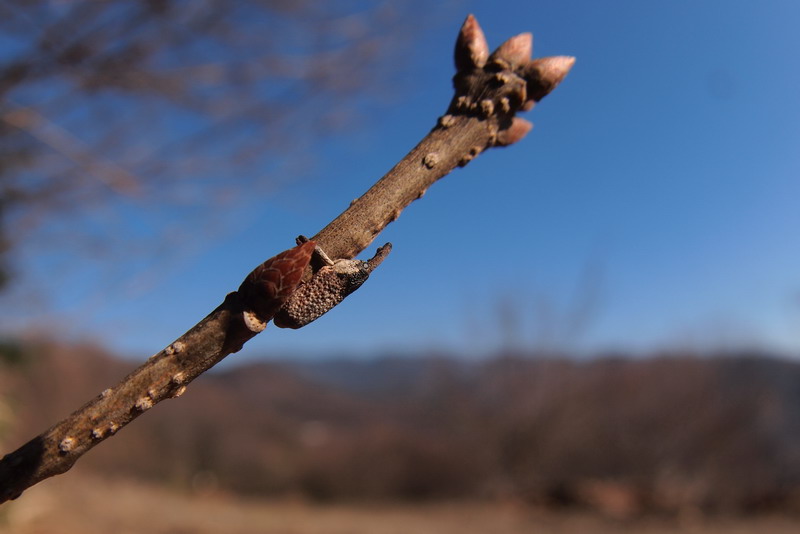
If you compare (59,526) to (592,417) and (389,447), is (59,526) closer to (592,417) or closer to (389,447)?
(389,447)

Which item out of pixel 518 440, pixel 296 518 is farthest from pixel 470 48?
pixel 518 440

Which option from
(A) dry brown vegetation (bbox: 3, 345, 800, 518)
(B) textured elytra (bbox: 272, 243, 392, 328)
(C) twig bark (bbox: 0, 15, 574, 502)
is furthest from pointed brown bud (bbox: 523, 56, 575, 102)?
(A) dry brown vegetation (bbox: 3, 345, 800, 518)

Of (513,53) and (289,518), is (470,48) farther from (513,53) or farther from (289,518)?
(289,518)

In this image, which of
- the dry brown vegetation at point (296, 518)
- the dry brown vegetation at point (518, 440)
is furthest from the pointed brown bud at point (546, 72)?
the dry brown vegetation at point (518, 440)

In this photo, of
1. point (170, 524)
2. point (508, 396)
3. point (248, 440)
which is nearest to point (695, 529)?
point (508, 396)

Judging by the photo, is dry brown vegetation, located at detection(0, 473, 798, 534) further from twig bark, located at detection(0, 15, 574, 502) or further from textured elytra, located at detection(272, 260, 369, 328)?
textured elytra, located at detection(272, 260, 369, 328)
